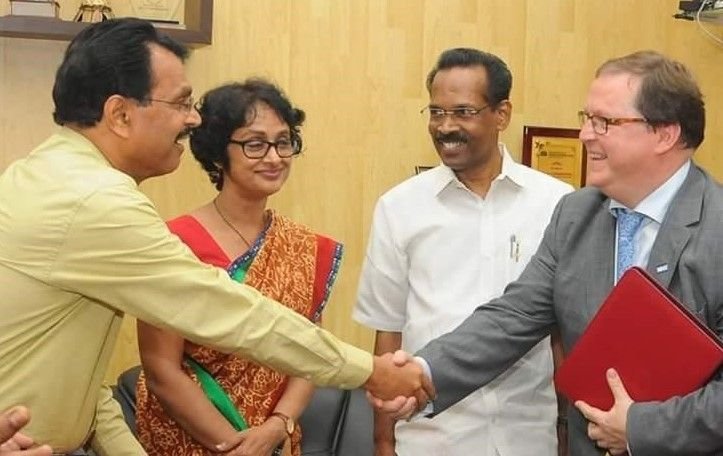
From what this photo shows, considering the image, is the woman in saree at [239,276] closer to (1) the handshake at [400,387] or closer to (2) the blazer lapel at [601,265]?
(1) the handshake at [400,387]

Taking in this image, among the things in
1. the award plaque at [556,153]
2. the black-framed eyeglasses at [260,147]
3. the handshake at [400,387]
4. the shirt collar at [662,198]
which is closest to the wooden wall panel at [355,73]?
the award plaque at [556,153]

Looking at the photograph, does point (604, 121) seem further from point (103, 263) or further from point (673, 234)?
point (103, 263)

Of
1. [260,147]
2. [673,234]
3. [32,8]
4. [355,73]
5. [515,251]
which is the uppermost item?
[32,8]

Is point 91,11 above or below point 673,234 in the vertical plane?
above

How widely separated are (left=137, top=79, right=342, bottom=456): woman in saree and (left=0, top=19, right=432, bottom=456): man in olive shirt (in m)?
0.29

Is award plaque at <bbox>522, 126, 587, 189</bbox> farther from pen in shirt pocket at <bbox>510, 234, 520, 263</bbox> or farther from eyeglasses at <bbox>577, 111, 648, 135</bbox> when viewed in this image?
eyeglasses at <bbox>577, 111, 648, 135</bbox>

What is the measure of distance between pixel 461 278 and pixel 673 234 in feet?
2.86

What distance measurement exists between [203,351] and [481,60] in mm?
1209

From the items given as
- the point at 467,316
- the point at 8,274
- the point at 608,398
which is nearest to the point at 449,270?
the point at 467,316

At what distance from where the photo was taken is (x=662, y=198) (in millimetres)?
2271

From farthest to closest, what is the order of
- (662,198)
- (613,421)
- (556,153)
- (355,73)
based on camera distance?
(556,153) < (355,73) < (662,198) < (613,421)

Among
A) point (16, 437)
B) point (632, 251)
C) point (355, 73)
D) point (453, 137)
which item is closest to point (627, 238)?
point (632, 251)

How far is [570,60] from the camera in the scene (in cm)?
405

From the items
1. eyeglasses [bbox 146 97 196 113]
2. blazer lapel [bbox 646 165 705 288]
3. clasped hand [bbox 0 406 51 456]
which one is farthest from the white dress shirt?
clasped hand [bbox 0 406 51 456]
